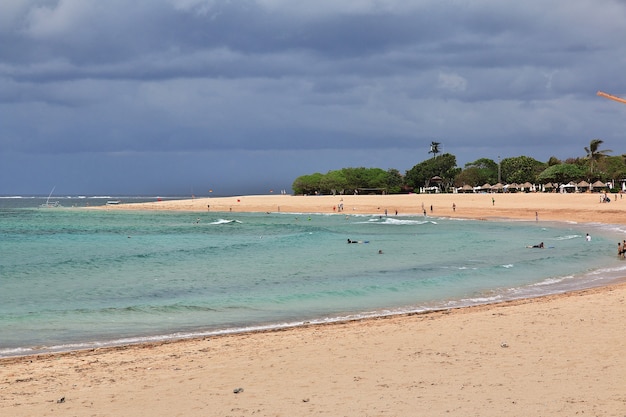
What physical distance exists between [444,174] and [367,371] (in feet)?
445

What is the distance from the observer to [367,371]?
32.1ft

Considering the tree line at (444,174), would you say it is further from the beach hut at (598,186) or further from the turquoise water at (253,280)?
the turquoise water at (253,280)

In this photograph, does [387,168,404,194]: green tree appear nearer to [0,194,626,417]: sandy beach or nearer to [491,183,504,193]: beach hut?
[491,183,504,193]: beach hut

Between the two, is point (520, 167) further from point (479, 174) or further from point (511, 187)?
point (511, 187)

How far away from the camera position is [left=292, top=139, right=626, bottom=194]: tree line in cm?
12794

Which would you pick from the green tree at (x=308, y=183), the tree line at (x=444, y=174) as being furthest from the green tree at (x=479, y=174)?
the green tree at (x=308, y=183)

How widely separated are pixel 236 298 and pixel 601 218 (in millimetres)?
48720

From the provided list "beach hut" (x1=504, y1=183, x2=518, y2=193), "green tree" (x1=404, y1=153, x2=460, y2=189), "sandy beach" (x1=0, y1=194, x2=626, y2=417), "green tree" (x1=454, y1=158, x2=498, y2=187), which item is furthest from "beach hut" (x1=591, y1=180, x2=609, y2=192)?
"sandy beach" (x1=0, y1=194, x2=626, y2=417)

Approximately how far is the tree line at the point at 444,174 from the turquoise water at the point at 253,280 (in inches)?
3439

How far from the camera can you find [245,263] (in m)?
30.9

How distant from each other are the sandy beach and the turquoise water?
7.69 ft

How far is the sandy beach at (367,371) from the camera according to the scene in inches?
316

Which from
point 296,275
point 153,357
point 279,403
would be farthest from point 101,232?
point 279,403

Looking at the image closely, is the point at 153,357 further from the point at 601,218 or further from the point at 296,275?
the point at 601,218
